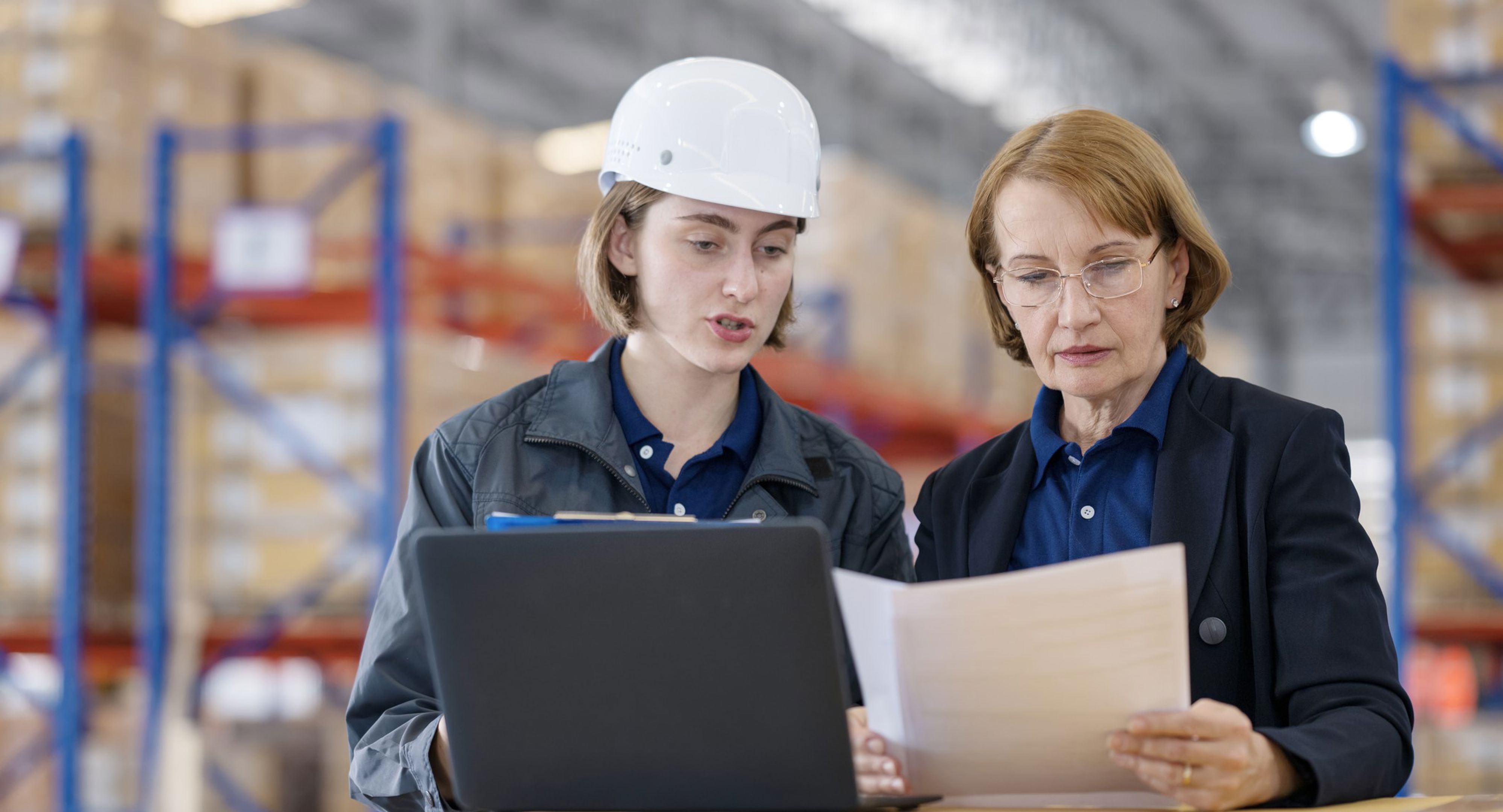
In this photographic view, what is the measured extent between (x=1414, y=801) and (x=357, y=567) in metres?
5.29

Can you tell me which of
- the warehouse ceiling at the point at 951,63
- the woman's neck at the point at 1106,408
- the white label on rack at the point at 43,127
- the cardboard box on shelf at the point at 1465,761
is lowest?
the cardboard box on shelf at the point at 1465,761

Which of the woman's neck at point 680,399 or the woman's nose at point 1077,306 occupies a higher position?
the woman's nose at point 1077,306

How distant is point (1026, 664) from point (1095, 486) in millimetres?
742

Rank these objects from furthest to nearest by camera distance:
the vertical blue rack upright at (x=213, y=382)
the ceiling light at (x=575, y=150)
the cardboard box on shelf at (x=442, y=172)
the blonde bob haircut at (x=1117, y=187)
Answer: the ceiling light at (x=575, y=150) < the cardboard box on shelf at (x=442, y=172) < the vertical blue rack upright at (x=213, y=382) < the blonde bob haircut at (x=1117, y=187)

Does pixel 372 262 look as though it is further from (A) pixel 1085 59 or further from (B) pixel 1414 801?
(A) pixel 1085 59

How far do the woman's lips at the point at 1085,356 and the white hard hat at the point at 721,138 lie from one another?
1.54 feet

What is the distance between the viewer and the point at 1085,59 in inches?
A: 635

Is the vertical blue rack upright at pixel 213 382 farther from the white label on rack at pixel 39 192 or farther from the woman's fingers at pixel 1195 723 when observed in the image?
the woman's fingers at pixel 1195 723

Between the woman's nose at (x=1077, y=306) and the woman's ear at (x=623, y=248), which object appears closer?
the woman's nose at (x=1077, y=306)

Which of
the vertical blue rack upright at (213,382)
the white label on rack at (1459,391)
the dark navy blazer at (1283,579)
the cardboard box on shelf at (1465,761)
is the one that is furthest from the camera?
the cardboard box on shelf at (1465,761)

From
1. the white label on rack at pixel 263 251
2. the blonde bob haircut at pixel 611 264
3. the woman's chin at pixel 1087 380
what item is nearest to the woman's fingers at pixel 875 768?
the woman's chin at pixel 1087 380

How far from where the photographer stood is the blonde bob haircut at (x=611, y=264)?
2.42 meters

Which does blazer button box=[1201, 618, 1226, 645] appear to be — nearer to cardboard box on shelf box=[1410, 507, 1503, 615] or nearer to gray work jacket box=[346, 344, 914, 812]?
gray work jacket box=[346, 344, 914, 812]

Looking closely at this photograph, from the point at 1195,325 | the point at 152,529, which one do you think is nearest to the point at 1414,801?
the point at 1195,325
